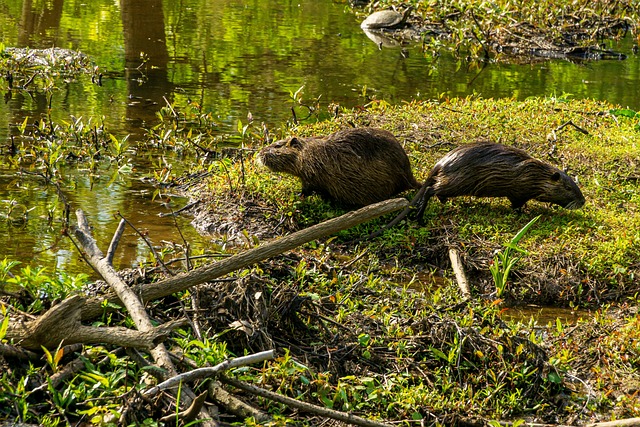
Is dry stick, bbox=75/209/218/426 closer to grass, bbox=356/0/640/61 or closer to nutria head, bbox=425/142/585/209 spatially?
nutria head, bbox=425/142/585/209

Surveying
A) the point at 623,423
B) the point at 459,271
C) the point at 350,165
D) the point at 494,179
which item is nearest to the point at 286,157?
the point at 350,165

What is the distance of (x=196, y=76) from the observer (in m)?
10.9

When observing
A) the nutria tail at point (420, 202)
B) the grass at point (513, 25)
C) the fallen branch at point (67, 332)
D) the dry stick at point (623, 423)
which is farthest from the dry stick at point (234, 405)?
the grass at point (513, 25)

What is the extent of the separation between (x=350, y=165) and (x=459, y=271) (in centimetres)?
125

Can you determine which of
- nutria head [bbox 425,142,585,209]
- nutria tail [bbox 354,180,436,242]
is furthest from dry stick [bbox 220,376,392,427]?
nutria head [bbox 425,142,585,209]

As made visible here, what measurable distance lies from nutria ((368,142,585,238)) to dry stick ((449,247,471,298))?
58 cm

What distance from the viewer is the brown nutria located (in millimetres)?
6383

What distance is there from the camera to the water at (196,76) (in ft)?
21.6

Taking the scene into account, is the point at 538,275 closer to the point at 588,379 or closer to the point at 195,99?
the point at 588,379

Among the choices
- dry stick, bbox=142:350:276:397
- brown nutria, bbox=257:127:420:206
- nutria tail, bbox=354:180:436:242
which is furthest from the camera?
brown nutria, bbox=257:127:420:206

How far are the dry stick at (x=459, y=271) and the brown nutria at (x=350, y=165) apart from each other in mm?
823

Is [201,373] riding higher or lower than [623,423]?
higher

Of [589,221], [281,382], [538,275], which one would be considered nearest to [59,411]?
[281,382]

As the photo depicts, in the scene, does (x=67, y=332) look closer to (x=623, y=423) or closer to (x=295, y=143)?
(x=623, y=423)
